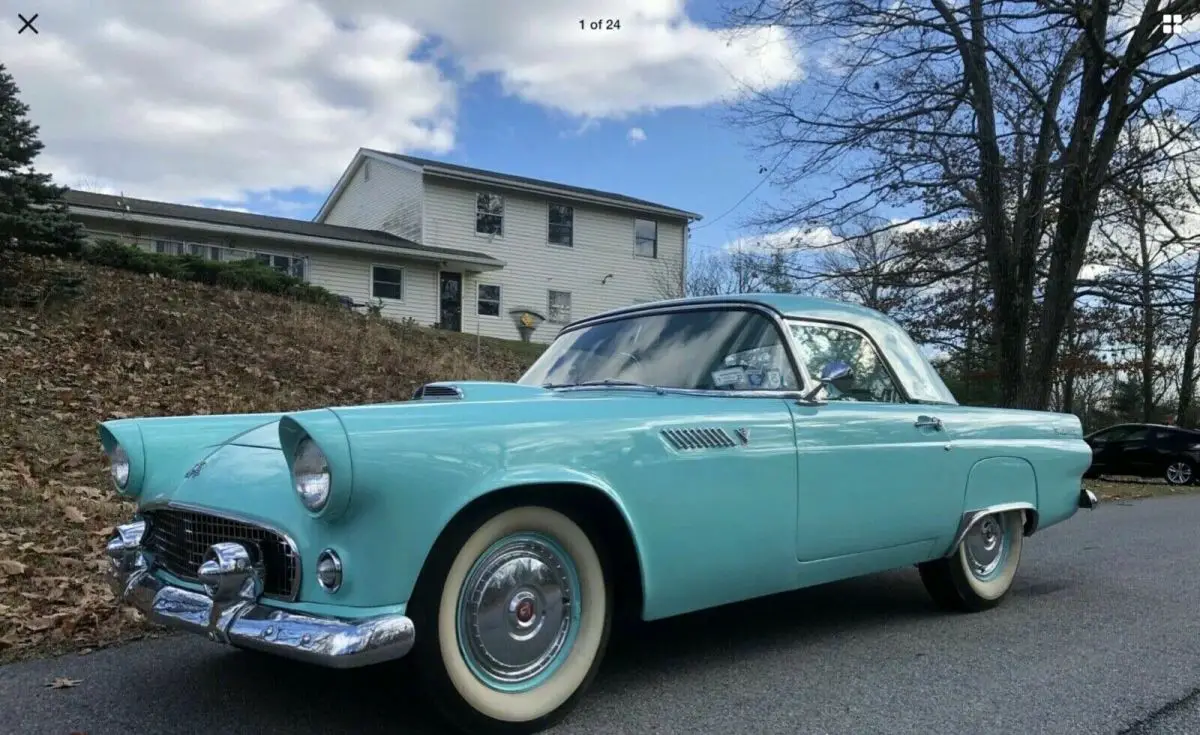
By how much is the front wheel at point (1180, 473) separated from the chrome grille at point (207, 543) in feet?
65.1

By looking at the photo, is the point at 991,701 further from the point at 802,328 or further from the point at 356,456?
the point at 356,456

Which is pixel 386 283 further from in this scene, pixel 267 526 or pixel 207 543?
pixel 267 526

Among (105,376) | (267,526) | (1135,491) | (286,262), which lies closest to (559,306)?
(286,262)

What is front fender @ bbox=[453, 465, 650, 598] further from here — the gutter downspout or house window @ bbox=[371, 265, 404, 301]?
the gutter downspout

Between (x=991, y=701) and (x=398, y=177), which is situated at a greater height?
(x=398, y=177)

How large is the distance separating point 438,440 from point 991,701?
7.43 ft

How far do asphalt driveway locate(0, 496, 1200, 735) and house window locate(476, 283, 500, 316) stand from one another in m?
20.2

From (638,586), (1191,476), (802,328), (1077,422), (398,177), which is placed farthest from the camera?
(398,177)

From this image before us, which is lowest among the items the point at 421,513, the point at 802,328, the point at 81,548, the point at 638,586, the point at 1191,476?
the point at 1191,476

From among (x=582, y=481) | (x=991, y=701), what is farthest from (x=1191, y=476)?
(x=582, y=481)

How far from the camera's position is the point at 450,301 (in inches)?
933

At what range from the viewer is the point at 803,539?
3.74 metres

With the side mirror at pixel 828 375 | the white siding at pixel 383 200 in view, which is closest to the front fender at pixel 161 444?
the side mirror at pixel 828 375

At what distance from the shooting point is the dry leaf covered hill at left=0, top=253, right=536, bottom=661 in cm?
487
